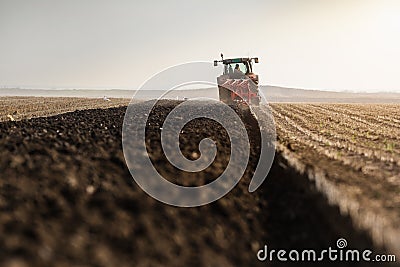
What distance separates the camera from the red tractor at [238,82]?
22438mm

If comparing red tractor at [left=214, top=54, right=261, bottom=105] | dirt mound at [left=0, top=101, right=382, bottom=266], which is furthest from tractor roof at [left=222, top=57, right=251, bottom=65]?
dirt mound at [left=0, top=101, right=382, bottom=266]

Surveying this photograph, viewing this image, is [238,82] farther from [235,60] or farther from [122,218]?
[122,218]

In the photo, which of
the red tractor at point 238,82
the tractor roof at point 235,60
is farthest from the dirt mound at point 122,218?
the tractor roof at point 235,60

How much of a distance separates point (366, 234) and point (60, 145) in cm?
513

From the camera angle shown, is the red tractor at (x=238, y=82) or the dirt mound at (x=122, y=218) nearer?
the dirt mound at (x=122, y=218)

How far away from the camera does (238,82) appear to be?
2277 cm

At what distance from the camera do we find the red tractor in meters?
22.4

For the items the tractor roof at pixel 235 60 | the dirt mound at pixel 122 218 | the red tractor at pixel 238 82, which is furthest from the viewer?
the tractor roof at pixel 235 60

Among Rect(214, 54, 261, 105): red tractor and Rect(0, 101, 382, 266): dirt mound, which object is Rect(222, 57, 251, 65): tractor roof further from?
Rect(0, 101, 382, 266): dirt mound

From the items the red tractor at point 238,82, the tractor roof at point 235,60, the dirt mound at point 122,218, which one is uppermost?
the tractor roof at point 235,60

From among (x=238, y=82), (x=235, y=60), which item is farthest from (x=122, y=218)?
(x=235, y=60)

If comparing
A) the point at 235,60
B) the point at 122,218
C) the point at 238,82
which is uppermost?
the point at 235,60

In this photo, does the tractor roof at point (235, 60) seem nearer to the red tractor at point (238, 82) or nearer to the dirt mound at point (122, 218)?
the red tractor at point (238, 82)

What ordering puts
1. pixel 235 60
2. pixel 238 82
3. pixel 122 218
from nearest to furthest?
pixel 122 218, pixel 238 82, pixel 235 60
